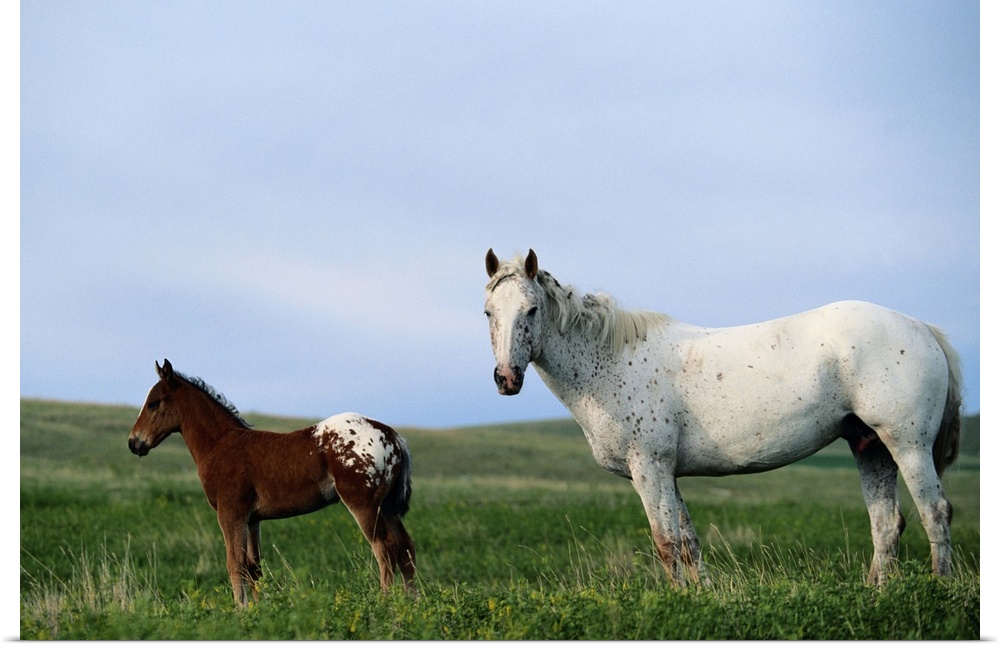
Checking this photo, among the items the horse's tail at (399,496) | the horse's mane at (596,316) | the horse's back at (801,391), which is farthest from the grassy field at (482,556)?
the horse's mane at (596,316)

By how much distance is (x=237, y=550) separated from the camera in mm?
6887

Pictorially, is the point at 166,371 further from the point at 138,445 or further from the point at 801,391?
the point at 801,391

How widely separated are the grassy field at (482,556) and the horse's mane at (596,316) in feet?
5.98

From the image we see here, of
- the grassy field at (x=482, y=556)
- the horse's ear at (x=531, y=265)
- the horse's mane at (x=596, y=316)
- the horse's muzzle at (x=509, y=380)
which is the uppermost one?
the horse's ear at (x=531, y=265)

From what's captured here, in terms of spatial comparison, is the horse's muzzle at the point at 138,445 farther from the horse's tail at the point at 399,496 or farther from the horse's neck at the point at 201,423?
the horse's tail at the point at 399,496

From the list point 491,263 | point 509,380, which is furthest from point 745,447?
point 491,263

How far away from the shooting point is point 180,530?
15.5 meters

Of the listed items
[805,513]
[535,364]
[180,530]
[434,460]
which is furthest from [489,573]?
[434,460]

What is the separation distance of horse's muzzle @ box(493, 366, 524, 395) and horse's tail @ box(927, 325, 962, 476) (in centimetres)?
377

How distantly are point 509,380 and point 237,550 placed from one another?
240 centimetres

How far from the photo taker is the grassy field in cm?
621

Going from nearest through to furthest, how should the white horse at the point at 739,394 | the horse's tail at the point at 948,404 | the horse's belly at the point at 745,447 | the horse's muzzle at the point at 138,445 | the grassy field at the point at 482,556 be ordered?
the grassy field at the point at 482,556
the horse's muzzle at the point at 138,445
the white horse at the point at 739,394
the horse's belly at the point at 745,447
the horse's tail at the point at 948,404

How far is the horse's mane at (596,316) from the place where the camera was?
739 centimetres

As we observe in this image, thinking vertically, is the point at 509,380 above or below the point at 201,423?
above
